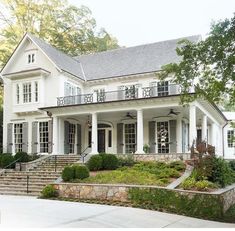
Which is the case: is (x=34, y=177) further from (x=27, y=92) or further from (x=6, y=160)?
(x=27, y=92)

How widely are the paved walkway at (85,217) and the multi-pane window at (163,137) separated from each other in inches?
440

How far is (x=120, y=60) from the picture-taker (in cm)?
2722

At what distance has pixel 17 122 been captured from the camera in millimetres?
25406

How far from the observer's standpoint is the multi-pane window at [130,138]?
24.0m

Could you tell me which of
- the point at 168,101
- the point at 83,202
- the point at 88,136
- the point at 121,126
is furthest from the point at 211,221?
the point at 88,136

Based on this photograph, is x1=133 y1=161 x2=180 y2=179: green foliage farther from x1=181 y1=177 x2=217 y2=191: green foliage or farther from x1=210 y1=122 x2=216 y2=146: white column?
x1=210 y1=122 x2=216 y2=146: white column

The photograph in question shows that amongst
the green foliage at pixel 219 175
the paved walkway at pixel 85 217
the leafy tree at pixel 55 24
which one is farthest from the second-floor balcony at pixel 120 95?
the leafy tree at pixel 55 24

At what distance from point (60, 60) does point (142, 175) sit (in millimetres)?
13106

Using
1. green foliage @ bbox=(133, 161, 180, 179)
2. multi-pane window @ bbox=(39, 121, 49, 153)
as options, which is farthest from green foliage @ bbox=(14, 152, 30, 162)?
green foliage @ bbox=(133, 161, 180, 179)

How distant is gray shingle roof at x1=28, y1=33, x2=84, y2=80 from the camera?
2478 centimetres

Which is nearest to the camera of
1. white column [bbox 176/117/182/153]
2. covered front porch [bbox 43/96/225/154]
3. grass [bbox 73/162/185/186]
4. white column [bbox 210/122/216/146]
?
grass [bbox 73/162/185/186]

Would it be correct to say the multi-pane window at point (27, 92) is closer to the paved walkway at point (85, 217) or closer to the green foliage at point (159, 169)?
the green foliage at point (159, 169)

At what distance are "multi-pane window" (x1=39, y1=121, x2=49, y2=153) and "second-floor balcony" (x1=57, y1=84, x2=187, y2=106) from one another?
2.04 m

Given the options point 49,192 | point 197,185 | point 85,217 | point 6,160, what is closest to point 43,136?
point 6,160
